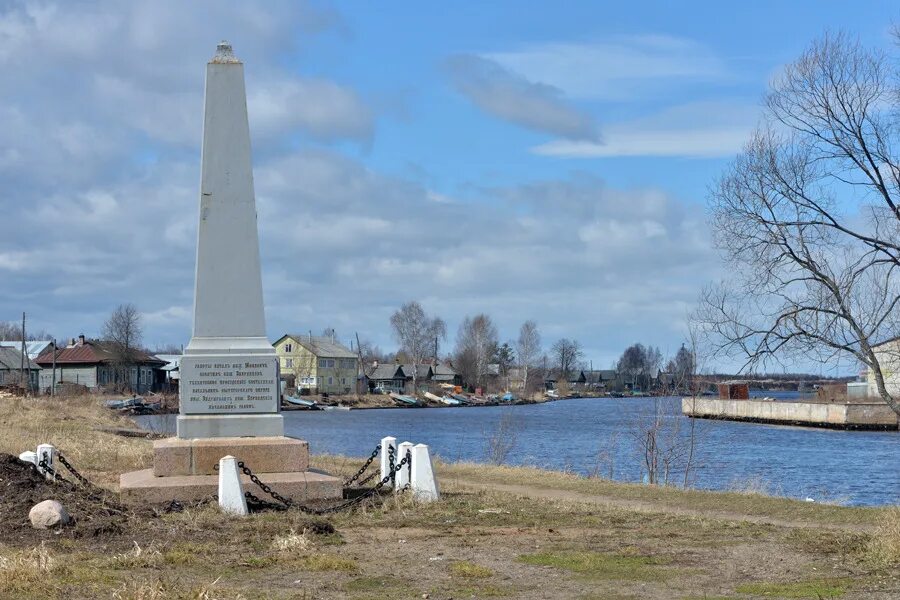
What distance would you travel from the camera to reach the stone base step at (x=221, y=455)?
14.1 meters

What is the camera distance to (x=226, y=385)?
14.9 metres

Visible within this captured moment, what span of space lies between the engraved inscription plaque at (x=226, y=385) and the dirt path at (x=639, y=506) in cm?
419

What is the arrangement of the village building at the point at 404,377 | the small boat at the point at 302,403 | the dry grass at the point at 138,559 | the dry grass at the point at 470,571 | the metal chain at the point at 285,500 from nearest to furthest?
the dry grass at the point at 470,571 < the dry grass at the point at 138,559 < the metal chain at the point at 285,500 < the small boat at the point at 302,403 < the village building at the point at 404,377

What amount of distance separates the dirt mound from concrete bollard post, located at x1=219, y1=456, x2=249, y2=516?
1.10 m

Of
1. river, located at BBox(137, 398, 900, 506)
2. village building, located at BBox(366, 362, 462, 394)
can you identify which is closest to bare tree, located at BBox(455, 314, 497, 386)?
village building, located at BBox(366, 362, 462, 394)

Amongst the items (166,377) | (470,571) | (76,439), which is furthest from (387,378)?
(470,571)

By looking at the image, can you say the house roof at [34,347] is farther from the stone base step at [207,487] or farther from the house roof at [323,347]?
the stone base step at [207,487]

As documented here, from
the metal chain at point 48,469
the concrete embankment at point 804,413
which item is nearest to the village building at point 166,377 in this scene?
the concrete embankment at point 804,413

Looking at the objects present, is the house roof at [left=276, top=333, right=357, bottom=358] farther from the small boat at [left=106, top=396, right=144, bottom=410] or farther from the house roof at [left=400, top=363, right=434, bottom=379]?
the small boat at [left=106, top=396, right=144, bottom=410]

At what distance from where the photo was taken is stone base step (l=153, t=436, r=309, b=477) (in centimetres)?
1409

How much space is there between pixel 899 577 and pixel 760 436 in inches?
2028

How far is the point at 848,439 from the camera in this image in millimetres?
57312

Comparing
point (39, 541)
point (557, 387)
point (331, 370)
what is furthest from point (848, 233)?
point (557, 387)

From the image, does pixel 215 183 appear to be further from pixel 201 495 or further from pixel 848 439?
pixel 848 439
